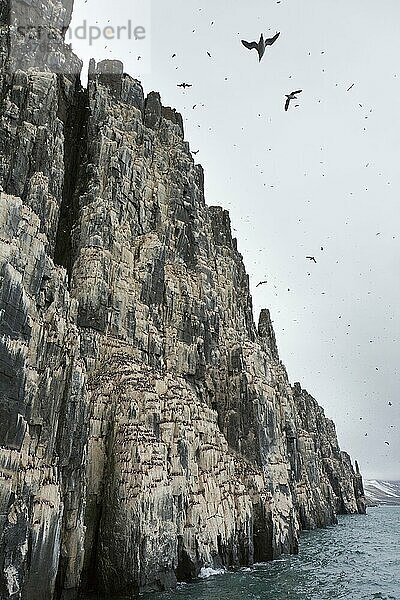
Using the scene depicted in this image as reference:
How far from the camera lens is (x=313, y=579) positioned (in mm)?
41250

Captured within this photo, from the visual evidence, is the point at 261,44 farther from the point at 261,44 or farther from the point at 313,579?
the point at 313,579

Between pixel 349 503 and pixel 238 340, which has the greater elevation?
pixel 238 340

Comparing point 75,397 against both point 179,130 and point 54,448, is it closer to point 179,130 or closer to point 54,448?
point 54,448

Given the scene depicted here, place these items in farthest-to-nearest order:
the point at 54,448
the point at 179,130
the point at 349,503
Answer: the point at 349,503 < the point at 179,130 < the point at 54,448

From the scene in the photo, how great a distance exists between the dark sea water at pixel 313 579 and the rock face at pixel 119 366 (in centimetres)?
203

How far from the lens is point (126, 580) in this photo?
32.8 metres

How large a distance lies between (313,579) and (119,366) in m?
22.7

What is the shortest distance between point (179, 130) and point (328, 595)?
6414cm

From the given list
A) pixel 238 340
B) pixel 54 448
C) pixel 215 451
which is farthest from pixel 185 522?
pixel 238 340


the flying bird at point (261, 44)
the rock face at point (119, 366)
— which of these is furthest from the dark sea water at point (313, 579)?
the flying bird at point (261, 44)

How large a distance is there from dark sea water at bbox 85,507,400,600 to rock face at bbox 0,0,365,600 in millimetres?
2028

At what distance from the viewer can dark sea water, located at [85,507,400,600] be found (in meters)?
35.0

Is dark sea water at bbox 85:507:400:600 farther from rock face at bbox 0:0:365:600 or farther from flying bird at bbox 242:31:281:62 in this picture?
flying bird at bbox 242:31:281:62

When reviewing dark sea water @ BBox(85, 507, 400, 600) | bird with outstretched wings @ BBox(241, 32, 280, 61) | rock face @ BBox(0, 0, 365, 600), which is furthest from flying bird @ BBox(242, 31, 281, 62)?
dark sea water @ BBox(85, 507, 400, 600)
